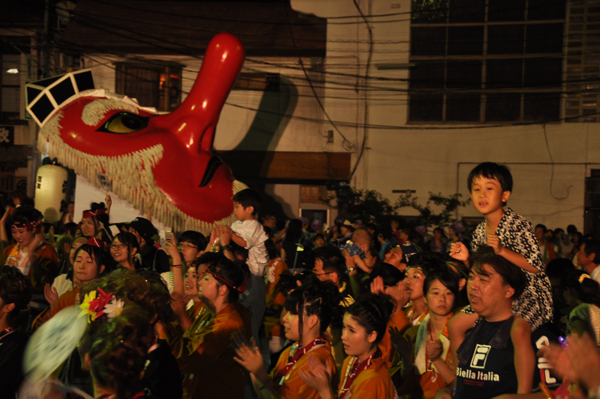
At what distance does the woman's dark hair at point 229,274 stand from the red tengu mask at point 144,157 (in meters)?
6.38

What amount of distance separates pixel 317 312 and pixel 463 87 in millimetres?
17106

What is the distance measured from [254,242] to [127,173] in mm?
5232

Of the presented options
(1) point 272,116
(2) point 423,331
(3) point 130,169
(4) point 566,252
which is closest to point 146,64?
(1) point 272,116

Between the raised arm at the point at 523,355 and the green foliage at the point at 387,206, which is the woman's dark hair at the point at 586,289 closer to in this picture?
the raised arm at the point at 523,355

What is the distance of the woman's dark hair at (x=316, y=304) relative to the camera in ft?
11.8

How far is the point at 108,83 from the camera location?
19.6 m

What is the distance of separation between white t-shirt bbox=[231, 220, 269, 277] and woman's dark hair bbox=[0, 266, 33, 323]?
2.57m

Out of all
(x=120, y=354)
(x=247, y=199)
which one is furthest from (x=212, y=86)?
(x=120, y=354)

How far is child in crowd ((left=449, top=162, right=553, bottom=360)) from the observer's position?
3211 mm

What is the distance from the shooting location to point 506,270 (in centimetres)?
299

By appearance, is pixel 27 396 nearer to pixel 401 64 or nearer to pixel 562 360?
pixel 562 360

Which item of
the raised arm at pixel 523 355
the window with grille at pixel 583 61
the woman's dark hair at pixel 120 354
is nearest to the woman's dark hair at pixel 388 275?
the raised arm at pixel 523 355

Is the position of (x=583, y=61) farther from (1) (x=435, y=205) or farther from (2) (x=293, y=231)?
(2) (x=293, y=231)

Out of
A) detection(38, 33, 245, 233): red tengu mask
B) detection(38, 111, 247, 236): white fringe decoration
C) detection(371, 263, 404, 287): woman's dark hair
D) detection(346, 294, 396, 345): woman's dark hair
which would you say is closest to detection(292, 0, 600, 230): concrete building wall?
detection(38, 33, 245, 233): red tengu mask
